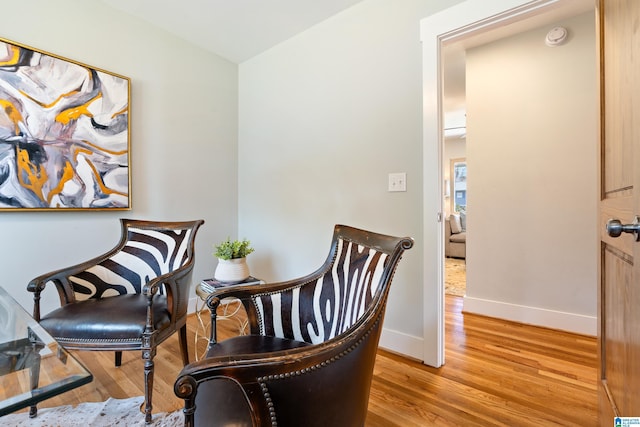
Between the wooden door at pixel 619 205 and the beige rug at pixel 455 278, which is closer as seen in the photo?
the wooden door at pixel 619 205

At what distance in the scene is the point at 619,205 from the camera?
0.80 metres

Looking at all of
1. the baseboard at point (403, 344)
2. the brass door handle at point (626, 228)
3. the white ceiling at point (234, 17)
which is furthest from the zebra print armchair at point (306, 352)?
the white ceiling at point (234, 17)

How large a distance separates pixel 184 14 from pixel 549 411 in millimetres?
3280

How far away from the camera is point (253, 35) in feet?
8.07

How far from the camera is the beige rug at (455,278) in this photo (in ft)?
10.6

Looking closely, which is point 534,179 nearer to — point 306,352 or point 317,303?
point 317,303

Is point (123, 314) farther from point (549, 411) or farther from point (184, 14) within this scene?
point (184, 14)

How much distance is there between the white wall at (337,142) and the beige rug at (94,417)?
134cm

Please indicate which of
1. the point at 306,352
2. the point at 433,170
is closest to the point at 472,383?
the point at 433,170

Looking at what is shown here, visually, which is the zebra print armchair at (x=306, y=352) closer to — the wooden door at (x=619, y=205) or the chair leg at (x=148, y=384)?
the chair leg at (x=148, y=384)

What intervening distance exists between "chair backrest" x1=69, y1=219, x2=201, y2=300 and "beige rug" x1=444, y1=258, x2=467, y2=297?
2.70 m

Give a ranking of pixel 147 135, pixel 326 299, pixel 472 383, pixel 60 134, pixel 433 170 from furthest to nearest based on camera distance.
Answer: pixel 147 135 < pixel 60 134 < pixel 433 170 < pixel 472 383 < pixel 326 299

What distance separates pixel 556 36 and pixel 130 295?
3.43m

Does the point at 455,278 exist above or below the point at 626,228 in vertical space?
below
